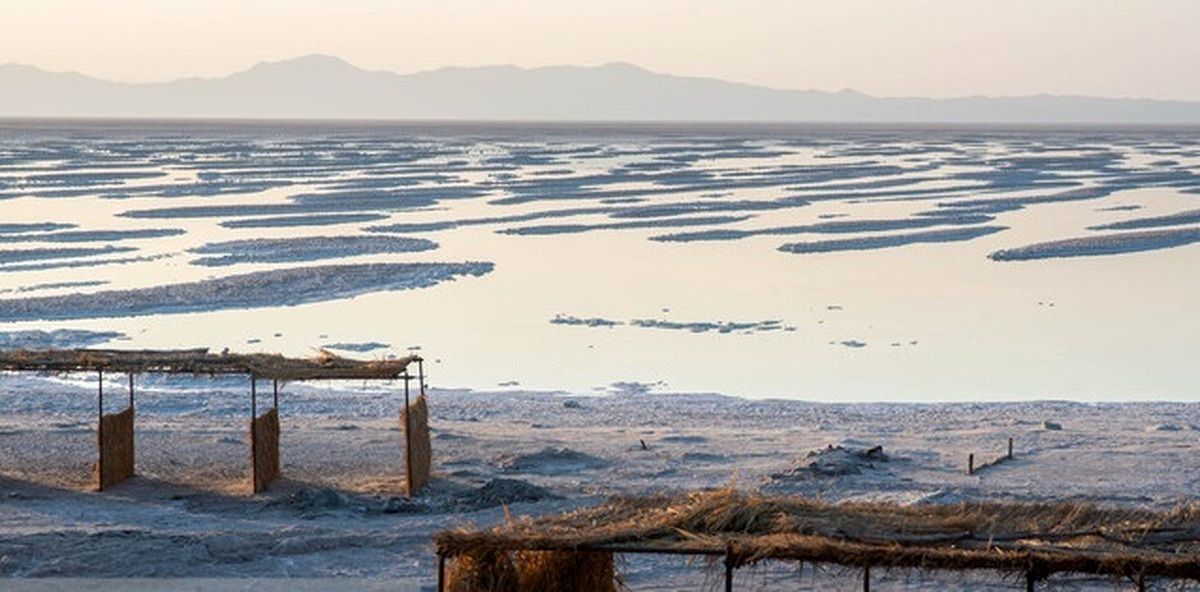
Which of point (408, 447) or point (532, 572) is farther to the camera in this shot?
point (408, 447)

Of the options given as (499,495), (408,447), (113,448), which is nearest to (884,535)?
(499,495)

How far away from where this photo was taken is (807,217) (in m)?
51.0

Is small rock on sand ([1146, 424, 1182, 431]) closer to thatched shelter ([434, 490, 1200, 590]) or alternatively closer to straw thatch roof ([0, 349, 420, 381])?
straw thatch roof ([0, 349, 420, 381])

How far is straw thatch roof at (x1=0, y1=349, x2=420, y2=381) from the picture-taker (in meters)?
17.1

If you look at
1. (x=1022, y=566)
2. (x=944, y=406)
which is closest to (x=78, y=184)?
(x=944, y=406)

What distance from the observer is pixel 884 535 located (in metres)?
9.81

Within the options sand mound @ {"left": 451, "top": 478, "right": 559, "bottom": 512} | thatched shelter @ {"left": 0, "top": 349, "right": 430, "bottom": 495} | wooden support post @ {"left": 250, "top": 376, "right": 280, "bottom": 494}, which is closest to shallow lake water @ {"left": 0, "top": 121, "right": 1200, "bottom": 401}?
wooden support post @ {"left": 250, "top": 376, "right": 280, "bottom": 494}

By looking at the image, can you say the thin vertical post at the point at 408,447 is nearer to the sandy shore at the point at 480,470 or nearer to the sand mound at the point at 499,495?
the sandy shore at the point at 480,470

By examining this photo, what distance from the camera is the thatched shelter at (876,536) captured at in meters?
9.45

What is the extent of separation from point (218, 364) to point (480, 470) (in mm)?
2961

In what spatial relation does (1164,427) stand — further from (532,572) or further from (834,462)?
(532,572)

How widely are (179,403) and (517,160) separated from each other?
70966 mm

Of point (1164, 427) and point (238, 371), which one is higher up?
point (238, 371)

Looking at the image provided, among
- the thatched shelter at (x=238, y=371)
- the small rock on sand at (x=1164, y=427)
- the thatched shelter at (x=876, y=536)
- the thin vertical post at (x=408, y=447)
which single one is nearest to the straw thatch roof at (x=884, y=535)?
the thatched shelter at (x=876, y=536)
